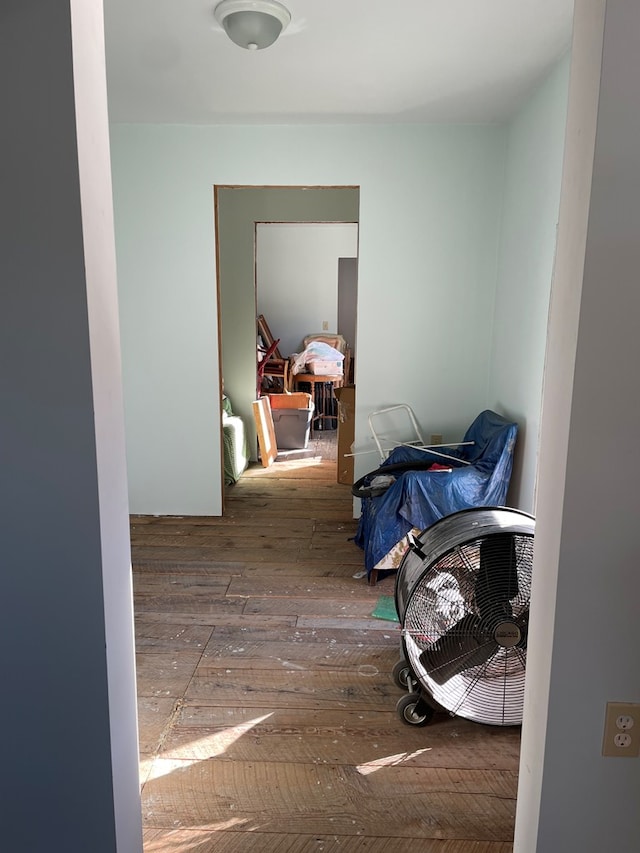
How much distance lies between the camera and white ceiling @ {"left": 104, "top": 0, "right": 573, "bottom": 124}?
88.1 inches

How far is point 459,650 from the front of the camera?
1831 millimetres

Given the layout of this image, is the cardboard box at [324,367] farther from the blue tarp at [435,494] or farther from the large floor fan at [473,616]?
the large floor fan at [473,616]

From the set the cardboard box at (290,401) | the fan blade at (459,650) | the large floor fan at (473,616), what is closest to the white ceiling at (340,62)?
the large floor fan at (473,616)

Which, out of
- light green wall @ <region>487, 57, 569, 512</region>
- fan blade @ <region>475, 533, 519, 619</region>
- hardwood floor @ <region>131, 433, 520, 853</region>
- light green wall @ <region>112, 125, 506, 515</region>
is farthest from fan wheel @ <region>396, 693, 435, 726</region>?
light green wall @ <region>112, 125, 506, 515</region>

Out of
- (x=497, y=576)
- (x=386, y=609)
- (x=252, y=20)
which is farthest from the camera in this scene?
(x=386, y=609)

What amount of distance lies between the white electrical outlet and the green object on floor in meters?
1.67

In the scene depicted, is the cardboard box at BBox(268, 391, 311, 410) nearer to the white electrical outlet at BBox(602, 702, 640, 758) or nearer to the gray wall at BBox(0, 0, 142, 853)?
the gray wall at BBox(0, 0, 142, 853)

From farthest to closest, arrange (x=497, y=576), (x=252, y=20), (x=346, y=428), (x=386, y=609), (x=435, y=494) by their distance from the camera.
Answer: (x=346, y=428), (x=435, y=494), (x=386, y=609), (x=252, y=20), (x=497, y=576)

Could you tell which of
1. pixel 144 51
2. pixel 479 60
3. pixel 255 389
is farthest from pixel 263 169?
pixel 255 389

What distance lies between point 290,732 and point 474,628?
29.5 inches

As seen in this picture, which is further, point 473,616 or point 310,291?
point 310,291

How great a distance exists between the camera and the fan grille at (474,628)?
178 cm

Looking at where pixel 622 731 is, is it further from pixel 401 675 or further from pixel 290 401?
pixel 290 401

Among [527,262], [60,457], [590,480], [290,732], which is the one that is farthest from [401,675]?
[527,262]
